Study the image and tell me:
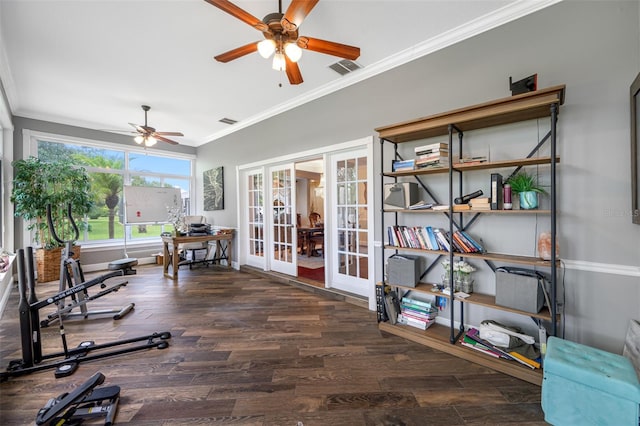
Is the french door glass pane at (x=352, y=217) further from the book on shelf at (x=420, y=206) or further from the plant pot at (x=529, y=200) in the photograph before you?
the plant pot at (x=529, y=200)

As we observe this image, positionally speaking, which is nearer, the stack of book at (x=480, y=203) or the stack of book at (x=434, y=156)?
the stack of book at (x=480, y=203)

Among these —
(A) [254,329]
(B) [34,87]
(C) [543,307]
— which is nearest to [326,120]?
(A) [254,329]

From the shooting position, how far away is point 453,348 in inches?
84.3

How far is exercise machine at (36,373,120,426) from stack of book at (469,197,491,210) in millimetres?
2876

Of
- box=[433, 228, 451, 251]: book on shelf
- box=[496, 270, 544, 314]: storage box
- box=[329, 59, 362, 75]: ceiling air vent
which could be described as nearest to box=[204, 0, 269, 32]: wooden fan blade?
box=[329, 59, 362, 75]: ceiling air vent

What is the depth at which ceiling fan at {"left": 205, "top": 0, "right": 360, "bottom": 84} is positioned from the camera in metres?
1.64

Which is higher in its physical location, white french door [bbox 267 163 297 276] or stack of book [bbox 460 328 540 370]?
white french door [bbox 267 163 297 276]

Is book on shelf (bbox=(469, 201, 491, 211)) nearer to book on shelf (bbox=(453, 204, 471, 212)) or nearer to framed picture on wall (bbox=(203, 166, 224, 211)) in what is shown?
book on shelf (bbox=(453, 204, 471, 212))

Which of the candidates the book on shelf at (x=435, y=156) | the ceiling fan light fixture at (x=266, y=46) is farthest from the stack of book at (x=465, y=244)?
the ceiling fan light fixture at (x=266, y=46)

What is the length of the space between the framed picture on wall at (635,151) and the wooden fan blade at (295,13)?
2.14m

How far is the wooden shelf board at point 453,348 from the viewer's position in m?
1.81

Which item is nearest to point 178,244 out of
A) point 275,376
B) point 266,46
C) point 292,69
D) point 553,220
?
point 275,376

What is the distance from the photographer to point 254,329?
2.60 m

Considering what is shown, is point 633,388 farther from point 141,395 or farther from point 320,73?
point 320,73
